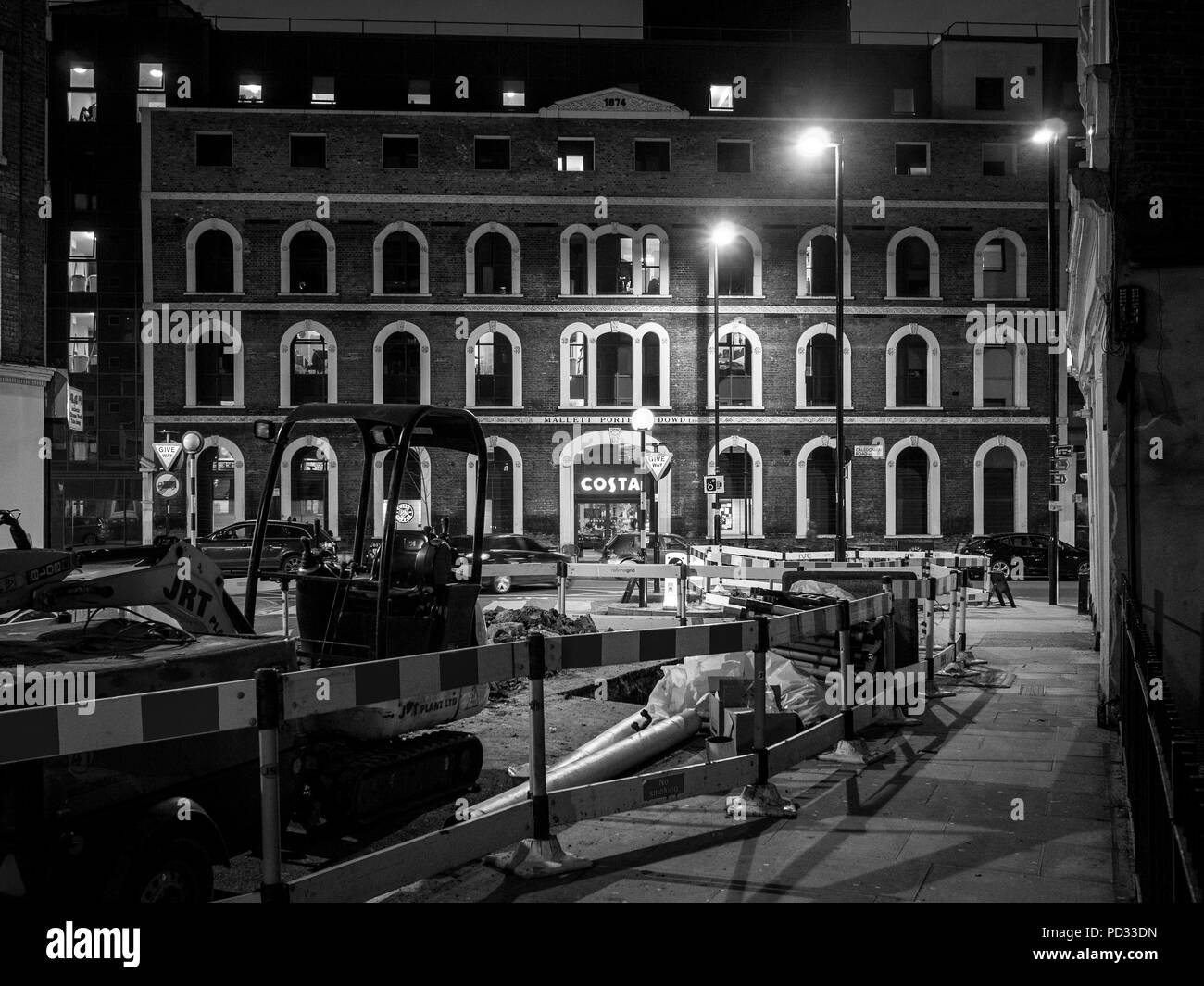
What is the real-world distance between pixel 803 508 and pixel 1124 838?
33.4 meters

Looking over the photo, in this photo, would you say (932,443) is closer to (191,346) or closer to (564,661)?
(191,346)

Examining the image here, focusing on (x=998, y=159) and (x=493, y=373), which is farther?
(x=998, y=159)

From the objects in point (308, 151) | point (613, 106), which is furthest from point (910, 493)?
point (308, 151)

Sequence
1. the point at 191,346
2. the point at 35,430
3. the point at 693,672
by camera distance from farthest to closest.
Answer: the point at 191,346, the point at 35,430, the point at 693,672

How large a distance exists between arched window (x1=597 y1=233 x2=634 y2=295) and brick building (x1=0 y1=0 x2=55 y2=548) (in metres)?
19.3

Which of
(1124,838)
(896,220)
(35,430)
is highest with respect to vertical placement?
(896,220)

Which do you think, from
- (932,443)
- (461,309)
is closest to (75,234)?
(461,309)

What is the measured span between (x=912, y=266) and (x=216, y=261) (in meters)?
25.0

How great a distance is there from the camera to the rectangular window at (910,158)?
4031 centimetres

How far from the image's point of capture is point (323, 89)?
43.2 m

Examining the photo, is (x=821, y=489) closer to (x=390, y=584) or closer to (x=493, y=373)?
(x=493, y=373)

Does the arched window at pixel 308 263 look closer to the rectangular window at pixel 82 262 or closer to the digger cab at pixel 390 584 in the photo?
the rectangular window at pixel 82 262

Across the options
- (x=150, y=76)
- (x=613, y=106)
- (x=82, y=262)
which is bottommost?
(x=82, y=262)
